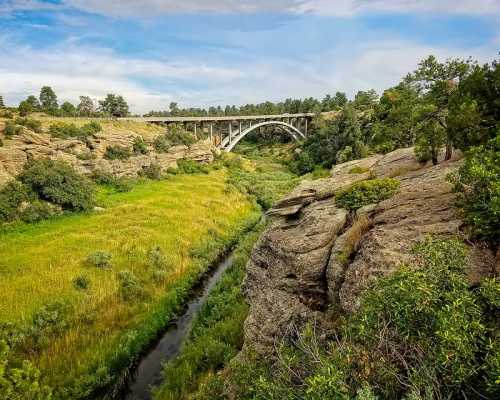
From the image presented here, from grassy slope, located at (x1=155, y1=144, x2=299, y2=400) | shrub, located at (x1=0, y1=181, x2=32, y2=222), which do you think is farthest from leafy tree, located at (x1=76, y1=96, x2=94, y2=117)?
grassy slope, located at (x1=155, y1=144, x2=299, y2=400)

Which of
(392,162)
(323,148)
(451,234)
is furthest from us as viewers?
(323,148)

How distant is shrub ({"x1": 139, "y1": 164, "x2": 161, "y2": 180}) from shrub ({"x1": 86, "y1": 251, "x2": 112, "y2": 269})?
108 feet

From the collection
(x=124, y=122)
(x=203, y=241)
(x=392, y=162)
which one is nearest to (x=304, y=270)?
(x=392, y=162)

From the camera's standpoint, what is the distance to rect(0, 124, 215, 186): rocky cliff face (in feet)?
133

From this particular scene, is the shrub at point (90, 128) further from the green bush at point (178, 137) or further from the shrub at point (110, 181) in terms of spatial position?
the green bush at point (178, 137)

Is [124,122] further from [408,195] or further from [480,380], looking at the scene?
[480,380]

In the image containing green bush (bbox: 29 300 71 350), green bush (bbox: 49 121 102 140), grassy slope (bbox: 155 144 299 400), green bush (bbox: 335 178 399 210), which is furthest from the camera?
green bush (bbox: 49 121 102 140)

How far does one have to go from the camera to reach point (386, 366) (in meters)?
7.31

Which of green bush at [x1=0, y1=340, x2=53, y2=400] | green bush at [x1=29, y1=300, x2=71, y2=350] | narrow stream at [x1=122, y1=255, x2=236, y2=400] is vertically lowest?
narrow stream at [x1=122, y1=255, x2=236, y2=400]

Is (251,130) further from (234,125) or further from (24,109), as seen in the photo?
(24,109)

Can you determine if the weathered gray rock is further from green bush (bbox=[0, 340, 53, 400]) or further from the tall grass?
green bush (bbox=[0, 340, 53, 400])

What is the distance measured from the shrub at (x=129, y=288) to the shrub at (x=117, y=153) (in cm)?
3491

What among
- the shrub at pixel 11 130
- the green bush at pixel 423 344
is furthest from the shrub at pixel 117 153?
the green bush at pixel 423 344

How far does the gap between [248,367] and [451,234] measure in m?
7.82
